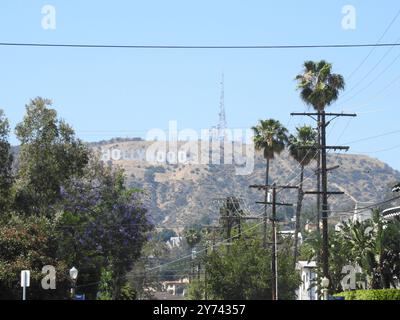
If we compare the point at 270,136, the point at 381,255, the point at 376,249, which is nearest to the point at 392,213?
the point at 376,249

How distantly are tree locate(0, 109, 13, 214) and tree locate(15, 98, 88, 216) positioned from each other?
907mm

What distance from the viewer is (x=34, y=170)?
6300cm

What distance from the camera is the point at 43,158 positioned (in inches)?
2509

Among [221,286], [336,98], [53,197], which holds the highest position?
[336,98]

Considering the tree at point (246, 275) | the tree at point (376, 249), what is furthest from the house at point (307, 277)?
the tree at point (376, 249)

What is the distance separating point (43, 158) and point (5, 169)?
3.72 m

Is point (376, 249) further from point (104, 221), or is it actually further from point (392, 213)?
point (104, 221)

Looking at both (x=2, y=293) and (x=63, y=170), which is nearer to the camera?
(x=2, y=293)

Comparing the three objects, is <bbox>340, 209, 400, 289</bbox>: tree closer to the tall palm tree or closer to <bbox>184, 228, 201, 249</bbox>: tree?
the tall palm tree

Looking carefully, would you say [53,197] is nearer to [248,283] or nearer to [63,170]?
[63,170]

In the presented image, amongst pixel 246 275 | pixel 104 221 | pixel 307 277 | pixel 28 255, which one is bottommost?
pixel 307 277
